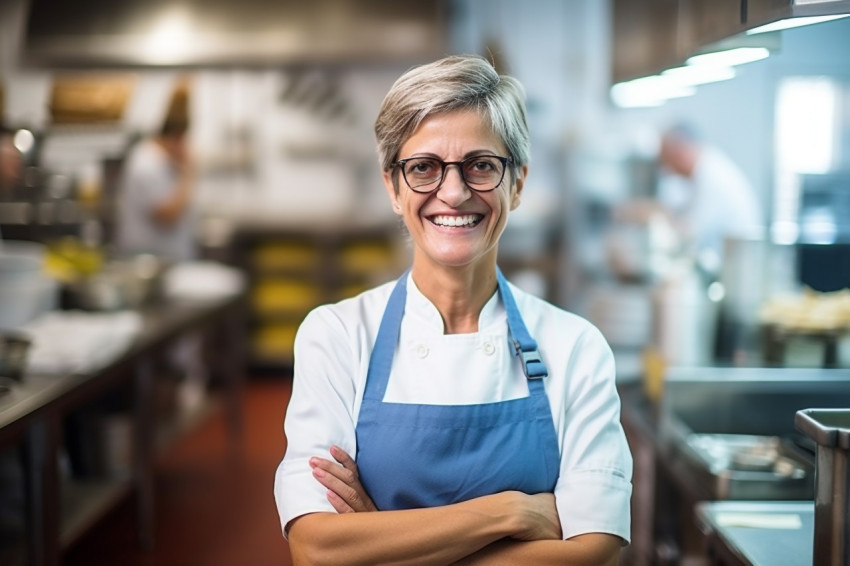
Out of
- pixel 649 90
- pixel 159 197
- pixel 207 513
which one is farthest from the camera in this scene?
pixel 159 197

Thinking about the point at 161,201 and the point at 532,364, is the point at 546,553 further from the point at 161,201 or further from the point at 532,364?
the point at 161,201

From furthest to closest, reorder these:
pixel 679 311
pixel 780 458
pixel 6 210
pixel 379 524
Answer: pixel 6 210 → pixel 679 311 → pixel 780 458 → pixel 379 524

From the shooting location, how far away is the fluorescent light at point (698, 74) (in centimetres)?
219

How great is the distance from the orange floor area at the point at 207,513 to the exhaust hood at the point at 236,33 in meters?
2.54

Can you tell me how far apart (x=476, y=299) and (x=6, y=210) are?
216 inches

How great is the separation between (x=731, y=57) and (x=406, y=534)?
4.42 feet

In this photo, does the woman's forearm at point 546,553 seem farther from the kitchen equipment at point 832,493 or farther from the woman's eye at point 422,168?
the woman's eye at point 422,168

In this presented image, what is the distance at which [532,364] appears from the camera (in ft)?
4.76

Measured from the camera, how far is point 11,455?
10.1ft

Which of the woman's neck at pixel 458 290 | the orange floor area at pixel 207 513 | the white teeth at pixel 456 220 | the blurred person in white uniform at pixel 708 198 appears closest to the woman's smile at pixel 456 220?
the white teeth at pixel 456 220

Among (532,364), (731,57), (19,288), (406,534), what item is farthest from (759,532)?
(19,288)

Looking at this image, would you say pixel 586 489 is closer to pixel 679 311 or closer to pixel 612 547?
pixel 612 547

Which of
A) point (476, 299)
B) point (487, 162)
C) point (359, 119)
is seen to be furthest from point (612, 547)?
point (359, 119)

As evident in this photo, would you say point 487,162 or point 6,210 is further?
point 6,210
